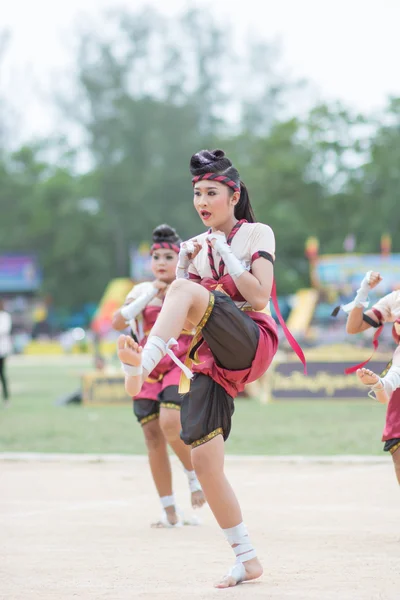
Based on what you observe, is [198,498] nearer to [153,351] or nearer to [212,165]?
[153,351]

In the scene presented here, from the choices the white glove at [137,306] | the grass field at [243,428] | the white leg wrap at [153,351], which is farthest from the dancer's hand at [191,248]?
the grass field at [243,428]

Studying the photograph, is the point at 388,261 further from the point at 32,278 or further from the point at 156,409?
the point at 156,409

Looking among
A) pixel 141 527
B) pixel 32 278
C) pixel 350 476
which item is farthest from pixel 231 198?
pixel 32 278

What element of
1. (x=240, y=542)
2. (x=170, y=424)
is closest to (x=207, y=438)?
(x=240, y=542)

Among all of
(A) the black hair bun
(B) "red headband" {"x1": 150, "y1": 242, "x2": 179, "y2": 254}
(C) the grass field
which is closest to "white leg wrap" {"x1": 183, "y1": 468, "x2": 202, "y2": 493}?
(B) "red headband" {"x1": 150, "y1": 242, "x2": 179, "y2": 254}

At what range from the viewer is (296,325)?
43.8 meters

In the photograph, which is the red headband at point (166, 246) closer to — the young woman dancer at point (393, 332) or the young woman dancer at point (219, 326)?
the young woman dancer at point (393, 332)

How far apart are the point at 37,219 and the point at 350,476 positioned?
6316 cm

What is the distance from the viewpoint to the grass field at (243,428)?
1235 centimetres

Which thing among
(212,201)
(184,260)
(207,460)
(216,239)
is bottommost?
(207,460)

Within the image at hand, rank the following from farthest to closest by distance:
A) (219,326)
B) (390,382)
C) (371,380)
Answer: (390,382)
(371,380)
(219,326)

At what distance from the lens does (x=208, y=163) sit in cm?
558

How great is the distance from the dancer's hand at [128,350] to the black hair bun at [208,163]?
3.72ft

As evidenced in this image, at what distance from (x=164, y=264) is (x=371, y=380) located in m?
2.25
